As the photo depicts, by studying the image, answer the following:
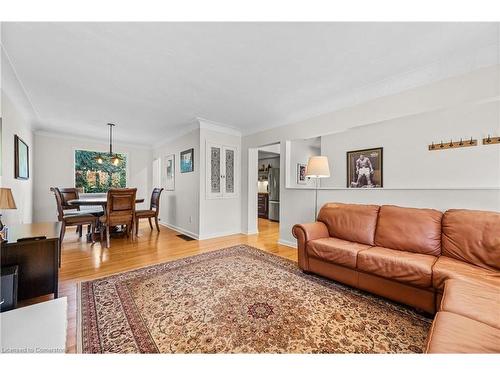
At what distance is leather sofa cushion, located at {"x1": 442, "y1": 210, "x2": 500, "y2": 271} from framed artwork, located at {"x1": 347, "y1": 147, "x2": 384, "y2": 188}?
1.12m

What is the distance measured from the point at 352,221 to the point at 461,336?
1748 millimetres

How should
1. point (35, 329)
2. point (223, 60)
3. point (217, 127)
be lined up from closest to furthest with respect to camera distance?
point (35, 329)
point (223, 60)
point (217, 127)

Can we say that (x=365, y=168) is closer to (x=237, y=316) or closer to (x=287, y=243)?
(x=287, y=243)

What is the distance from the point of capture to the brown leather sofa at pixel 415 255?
1.40 metres

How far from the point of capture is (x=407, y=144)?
2826mm

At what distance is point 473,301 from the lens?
1.22m

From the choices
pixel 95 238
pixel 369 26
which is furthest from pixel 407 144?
pixel 95 238

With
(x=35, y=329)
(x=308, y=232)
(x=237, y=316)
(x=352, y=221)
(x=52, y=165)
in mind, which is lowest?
(x=237, y=316)

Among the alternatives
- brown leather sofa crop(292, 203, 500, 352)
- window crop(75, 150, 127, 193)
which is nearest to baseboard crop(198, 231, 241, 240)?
brown leather sofa crop(292, 203, 500, 352)

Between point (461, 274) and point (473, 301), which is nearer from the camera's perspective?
point (473, 301)

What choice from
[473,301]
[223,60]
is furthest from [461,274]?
[223,60]

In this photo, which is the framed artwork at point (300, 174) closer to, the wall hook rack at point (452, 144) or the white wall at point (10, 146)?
the wall hook rack at point (452, 144)

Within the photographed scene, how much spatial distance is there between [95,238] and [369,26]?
5.22 m
